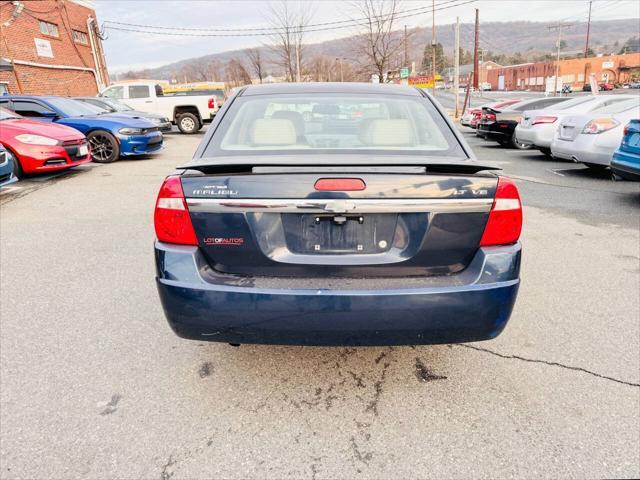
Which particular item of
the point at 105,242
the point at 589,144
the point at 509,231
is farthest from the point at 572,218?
the point at 105,242

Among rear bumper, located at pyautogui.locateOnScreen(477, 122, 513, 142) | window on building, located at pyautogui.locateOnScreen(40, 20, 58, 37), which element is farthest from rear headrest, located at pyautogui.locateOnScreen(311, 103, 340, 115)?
window on building, located at pyautogui.locateOnScreen(40, 20, 58, 37)

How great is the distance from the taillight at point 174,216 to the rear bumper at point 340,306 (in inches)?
2.1

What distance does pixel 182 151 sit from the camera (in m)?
12.7

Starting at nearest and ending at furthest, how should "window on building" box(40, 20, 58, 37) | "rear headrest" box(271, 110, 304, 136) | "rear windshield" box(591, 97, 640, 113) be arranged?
"rear headrest" box(271, 110, 304, 136)
"rear windshield" box(591, 97, 640, 113)
"window on building" box(40, 20, 58, 37)

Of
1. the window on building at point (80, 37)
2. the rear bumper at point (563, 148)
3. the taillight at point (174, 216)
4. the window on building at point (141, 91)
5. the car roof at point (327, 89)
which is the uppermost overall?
the window on building at point (80, 37)

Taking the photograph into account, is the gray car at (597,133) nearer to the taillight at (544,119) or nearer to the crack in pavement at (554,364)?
the taillight at (544,119)

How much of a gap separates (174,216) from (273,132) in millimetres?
867

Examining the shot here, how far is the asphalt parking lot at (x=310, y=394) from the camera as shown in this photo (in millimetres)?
1987

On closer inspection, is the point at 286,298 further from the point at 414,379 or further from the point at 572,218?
the point at 572,218

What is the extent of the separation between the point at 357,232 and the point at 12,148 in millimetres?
7904

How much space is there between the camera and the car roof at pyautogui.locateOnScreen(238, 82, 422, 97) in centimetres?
309

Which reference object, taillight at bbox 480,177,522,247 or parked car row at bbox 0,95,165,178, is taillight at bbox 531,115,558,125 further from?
taillight at bbox 480,177,522,247

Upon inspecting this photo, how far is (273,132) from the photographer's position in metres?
2.65

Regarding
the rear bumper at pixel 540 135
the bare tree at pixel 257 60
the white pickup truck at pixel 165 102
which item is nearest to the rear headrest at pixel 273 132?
the rear bumper at pixel 540 135
